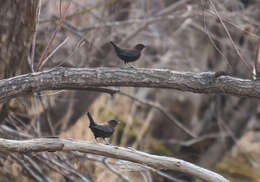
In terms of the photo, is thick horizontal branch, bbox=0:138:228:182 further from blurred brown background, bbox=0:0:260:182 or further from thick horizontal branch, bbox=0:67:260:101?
blurred brown background, bbox=0:0:260:182

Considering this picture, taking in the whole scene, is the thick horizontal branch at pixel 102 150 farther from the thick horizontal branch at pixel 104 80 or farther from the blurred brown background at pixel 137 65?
the blurred brown background at pixel 137 65

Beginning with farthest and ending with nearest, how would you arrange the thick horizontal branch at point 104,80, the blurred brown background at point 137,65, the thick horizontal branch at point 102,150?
the blurred brown background at point 137,65 < the thick horizontal branch at point 104,80 < the thick horizontal branch at point 102,150

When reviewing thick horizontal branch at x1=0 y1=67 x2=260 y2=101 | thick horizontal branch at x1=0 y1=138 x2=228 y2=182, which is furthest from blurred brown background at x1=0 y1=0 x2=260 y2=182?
thick horizontal branch at x1=0 y1=138 x2=228 y2=182

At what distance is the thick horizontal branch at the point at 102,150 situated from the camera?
2.44 meters

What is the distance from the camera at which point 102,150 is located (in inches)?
97.1

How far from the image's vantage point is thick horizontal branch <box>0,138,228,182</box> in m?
2.44

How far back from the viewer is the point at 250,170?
912 centimetres

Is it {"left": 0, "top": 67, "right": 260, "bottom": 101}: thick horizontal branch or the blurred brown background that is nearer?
{"left": 0, "top": 67, "right": 260, "bottom": 101}: thick horizontal branch

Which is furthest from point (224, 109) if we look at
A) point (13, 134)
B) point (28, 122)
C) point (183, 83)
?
point (183, 83)

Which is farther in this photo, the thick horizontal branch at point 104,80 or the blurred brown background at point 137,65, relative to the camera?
the blurred brown background at point 137,65

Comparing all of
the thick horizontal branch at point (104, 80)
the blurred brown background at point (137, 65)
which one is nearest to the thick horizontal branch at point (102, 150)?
the thick horizontal branch at point (104, 80)

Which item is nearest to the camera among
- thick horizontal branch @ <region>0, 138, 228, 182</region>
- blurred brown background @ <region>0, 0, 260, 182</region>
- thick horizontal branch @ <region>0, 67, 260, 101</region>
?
thick horizontal branch @ <region>0, 138, 228, 182</region>

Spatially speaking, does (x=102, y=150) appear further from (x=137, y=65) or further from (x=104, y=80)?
(x=137, y=65)

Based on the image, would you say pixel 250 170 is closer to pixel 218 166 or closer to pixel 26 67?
pixel 218 166
